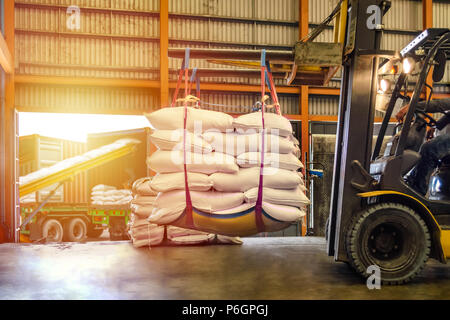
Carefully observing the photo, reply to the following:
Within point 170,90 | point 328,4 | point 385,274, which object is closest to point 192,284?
point 385,274

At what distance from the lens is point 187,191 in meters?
3.43

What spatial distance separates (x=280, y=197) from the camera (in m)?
3.57

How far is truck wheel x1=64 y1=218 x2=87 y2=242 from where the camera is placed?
31.4ft

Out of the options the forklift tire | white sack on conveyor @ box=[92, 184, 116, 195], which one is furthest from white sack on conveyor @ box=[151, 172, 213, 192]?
white sack on conveyor @ box=[92, 184, 116, 195]

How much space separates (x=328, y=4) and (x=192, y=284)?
349 inches

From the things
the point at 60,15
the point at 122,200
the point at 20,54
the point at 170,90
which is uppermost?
the point at 60,15

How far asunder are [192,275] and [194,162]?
0.94 m

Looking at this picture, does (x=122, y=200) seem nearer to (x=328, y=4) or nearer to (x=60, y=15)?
(x=60, y=15)

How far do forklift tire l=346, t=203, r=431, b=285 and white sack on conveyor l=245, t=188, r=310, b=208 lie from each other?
2.25ft

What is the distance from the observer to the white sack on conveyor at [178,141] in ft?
11.4

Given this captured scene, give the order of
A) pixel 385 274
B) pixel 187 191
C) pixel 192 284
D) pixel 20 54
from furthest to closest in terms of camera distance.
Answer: pixel 20 54, pixel 187 191, pixel 385 274, pixel 192 284

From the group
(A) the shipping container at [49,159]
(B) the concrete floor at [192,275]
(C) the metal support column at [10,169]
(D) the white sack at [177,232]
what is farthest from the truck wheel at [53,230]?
(D) the white sack at [177,232]

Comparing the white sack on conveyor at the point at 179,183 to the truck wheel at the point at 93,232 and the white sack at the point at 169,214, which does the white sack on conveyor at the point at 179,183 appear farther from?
the truck wheel at the point at 93,232

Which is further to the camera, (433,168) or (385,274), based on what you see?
(433,168)
